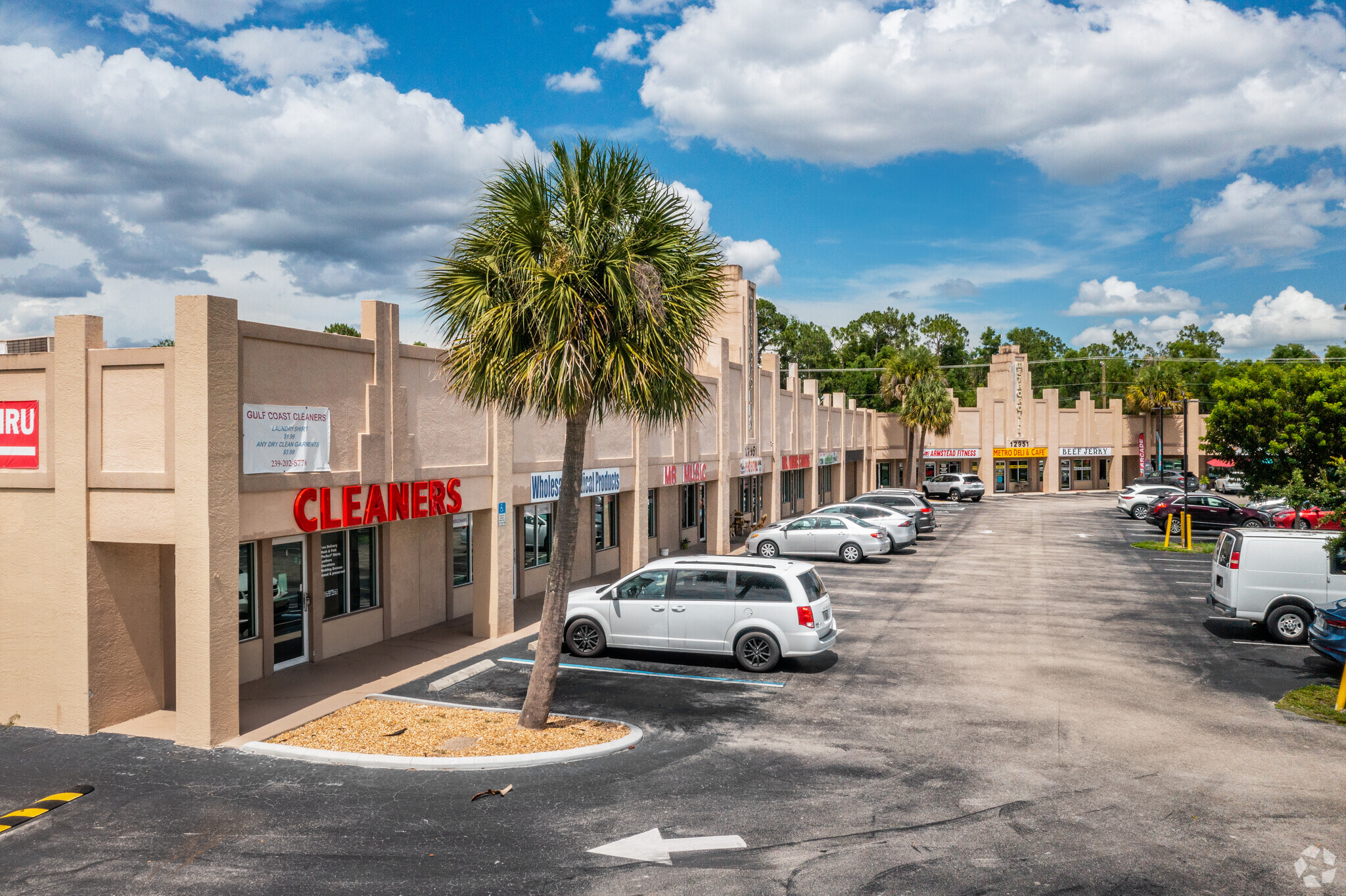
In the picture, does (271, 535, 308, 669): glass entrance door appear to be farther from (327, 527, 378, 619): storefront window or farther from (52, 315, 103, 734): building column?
(52, 315, 103, 734): building column

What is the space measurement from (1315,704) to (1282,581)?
4582 mm

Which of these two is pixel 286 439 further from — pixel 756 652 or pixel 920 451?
pixel 920 451

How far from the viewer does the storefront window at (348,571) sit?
1563cm

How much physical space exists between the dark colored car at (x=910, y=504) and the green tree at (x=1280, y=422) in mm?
10991

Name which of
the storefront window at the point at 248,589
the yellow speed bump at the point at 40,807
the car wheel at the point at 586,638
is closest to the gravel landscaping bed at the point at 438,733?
the yellow speed bump at the point at 40,807

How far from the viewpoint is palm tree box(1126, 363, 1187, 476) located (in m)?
64.5

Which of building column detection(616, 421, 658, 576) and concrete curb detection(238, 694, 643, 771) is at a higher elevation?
building column detection(616, 421, 658, 576)

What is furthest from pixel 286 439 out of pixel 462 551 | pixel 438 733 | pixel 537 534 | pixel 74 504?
pixel 537 534

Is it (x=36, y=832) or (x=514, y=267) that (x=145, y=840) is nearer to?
(x=36, y=832)

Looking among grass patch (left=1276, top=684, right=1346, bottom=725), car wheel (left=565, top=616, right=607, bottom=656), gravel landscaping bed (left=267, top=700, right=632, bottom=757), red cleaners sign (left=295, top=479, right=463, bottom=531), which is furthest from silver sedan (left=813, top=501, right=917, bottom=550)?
gravel landscaping bed (left=267, top=700, right=632, bottom=757)

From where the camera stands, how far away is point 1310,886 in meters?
7.50

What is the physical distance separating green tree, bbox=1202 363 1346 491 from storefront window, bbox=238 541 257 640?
847 inches

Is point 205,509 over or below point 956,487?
over

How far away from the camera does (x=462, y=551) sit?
1958 cm
